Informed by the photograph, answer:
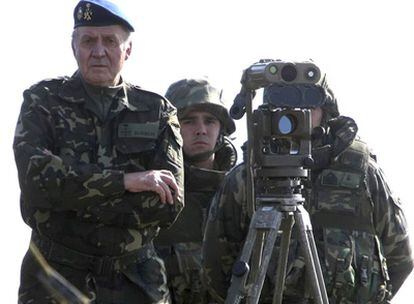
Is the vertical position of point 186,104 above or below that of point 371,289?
above

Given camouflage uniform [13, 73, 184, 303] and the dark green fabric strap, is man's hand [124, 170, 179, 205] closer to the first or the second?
camouflage uniform [13, 73, 184, 303]

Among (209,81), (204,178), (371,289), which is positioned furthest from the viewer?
(209,81)

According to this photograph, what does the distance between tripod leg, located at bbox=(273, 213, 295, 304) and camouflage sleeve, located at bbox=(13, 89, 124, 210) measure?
94 centimetres

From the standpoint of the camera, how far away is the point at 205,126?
858 centimetres

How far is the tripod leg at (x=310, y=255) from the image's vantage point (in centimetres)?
652

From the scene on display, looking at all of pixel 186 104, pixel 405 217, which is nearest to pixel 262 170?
pixel 405 217

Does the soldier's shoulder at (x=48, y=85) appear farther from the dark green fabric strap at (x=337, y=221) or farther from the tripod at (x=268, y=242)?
the dark green fabric strap at (x=337, y=221)

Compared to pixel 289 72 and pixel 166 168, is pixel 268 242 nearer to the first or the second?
pixel 166 168

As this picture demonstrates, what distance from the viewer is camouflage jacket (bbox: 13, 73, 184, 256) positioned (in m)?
6.53

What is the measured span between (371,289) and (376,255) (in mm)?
221

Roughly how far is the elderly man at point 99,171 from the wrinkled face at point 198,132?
1473mm

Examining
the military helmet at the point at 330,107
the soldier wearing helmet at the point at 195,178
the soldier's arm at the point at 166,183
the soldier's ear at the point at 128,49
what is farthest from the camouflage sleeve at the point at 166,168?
the soldier wearing helmet at the point at 195,178

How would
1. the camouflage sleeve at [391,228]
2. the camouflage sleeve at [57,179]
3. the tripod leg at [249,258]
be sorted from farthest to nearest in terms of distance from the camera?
1. the camouflage sleeve at [391,228]
2. the camouflage sleeve at [57,179]
3. the tripod leg at [249,258]

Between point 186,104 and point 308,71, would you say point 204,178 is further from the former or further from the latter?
point 308,71
